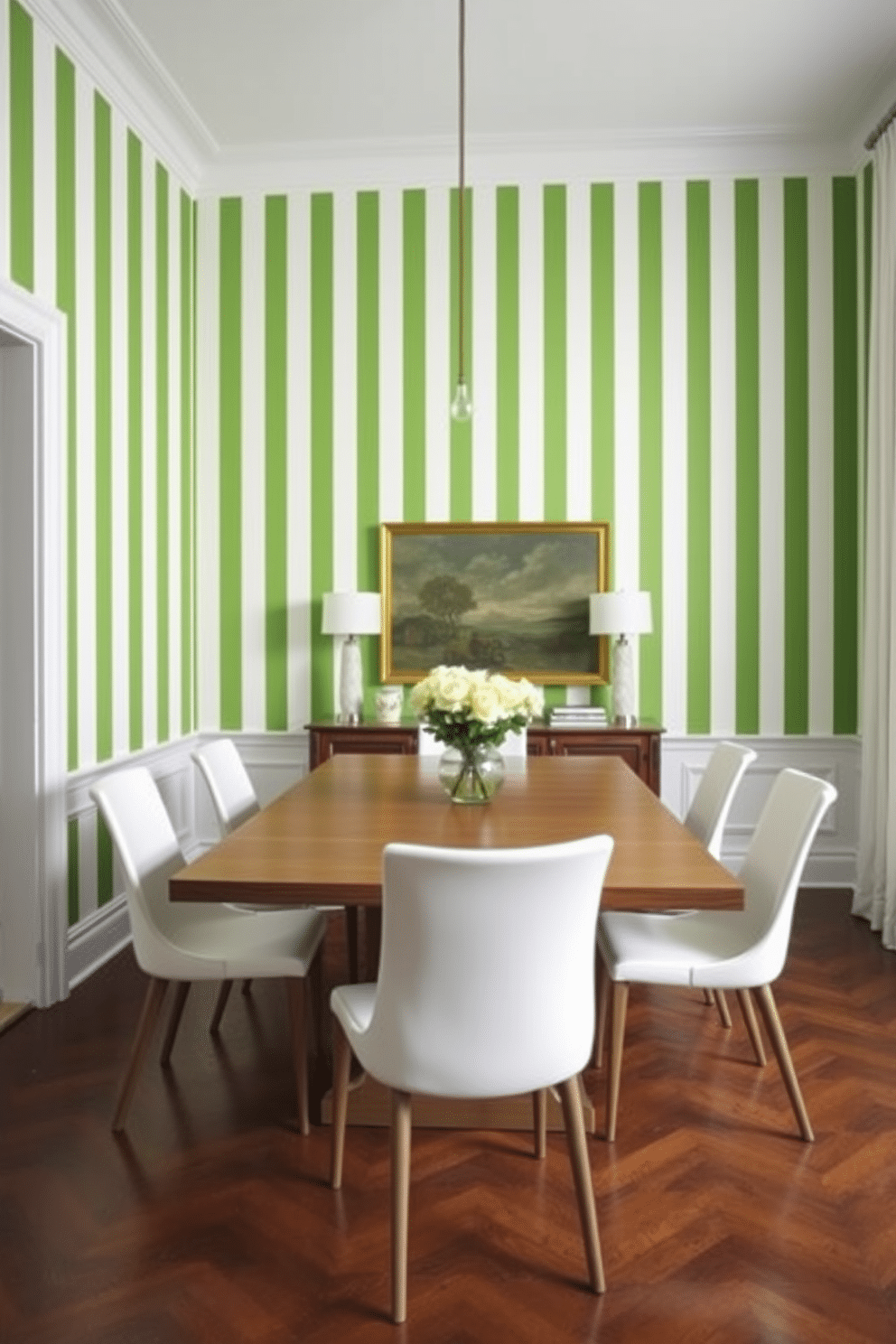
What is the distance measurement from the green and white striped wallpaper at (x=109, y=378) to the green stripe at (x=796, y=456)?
119 inches

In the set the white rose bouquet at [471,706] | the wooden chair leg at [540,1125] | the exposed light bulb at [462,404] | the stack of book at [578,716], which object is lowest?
the wooden chair leg at [540,1125]

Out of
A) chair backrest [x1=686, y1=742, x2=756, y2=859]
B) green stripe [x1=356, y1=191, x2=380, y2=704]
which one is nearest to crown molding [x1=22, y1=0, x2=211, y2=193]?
green stripe [x1=356, y1=191, x2=380, y2=704]

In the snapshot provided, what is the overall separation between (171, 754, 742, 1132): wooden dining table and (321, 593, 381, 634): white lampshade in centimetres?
121

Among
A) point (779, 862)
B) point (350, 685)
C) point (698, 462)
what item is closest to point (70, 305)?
point (350, 685)

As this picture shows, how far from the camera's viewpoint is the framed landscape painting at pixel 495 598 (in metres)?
5.12

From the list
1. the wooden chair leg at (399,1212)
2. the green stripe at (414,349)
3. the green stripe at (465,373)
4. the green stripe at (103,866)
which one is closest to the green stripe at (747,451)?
the green stripe at (465,373)

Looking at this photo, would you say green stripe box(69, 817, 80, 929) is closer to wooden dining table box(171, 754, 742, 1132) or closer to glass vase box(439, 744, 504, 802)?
wooden dining table box(171, 754, 742, 1132)

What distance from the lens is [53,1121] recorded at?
2686 mm

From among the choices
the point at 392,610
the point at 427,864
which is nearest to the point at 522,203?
the point at 392,610

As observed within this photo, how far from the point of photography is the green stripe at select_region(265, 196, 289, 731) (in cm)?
520

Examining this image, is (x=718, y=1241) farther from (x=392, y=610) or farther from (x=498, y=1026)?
(x=392, y=610)

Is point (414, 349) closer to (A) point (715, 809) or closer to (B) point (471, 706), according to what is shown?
(B) point (471, 706)

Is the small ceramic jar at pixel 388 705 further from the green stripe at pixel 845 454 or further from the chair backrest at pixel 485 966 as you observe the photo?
the chair backrest at pixel 485 966

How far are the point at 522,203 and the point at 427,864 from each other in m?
4.34
